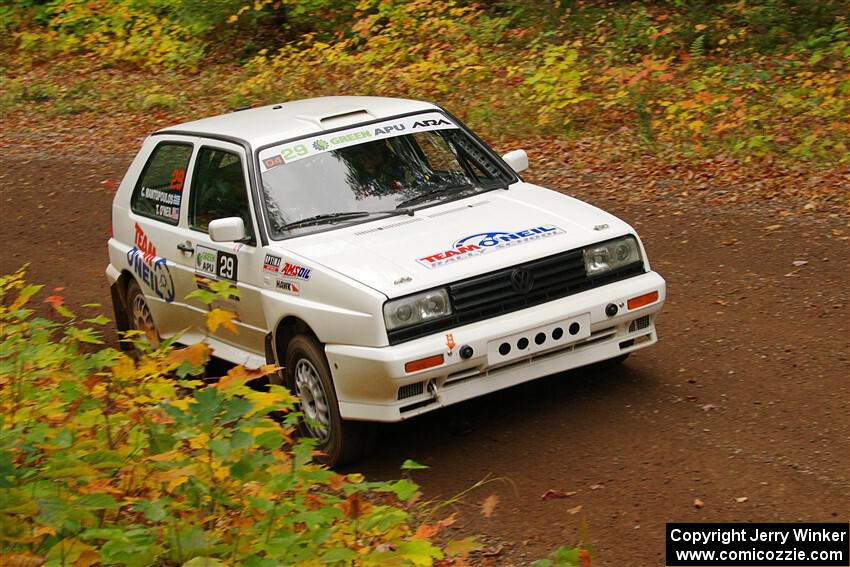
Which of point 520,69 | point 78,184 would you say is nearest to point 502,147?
point 520,69

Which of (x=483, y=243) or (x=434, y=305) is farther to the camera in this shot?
(x=483, y=243)

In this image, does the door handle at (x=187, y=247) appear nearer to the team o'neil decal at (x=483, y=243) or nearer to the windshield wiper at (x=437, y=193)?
the windshield wiper at (x=437, y=193)

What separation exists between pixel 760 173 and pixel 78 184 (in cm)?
838

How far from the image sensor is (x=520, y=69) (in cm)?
→ 1564

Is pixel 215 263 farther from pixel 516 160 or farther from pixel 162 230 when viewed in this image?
pixel 516 160

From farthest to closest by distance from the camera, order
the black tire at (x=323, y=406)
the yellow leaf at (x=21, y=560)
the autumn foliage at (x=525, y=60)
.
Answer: the autumn foliage at (x=525, y=60) → the black tire at (x=323, y=406) → the yellow leaf at (x=21, y=560)

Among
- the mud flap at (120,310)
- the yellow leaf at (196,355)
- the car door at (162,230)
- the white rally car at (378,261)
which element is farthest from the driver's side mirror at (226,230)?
the mud flap at (120,310)

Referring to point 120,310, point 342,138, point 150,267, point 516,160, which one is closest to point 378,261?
point 342,138

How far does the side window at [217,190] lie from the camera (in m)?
7.34

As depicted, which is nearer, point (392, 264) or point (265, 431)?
point (265, 431)

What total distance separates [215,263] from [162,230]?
0.84 metres

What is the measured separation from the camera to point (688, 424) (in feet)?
21.0

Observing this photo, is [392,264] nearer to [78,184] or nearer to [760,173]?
[760,173]

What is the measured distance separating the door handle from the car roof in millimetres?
746
